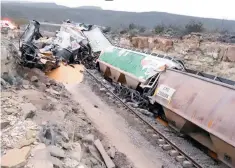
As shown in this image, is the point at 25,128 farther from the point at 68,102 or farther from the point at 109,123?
the point at 68,102

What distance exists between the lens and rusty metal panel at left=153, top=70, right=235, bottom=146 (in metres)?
7.72

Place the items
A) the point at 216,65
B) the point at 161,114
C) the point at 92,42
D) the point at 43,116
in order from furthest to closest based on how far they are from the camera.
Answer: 1. the point at 92,42
2. the point at 216,65
3. the point at 161,114
4. the point at 43,116

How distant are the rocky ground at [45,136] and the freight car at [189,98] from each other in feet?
7.95

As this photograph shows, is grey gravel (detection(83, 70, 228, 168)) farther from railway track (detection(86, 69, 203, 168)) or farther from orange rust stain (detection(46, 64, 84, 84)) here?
orange rust stain (detection(46, 64, 84, 84))

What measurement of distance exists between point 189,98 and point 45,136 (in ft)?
15.6

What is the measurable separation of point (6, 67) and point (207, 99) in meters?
6.85

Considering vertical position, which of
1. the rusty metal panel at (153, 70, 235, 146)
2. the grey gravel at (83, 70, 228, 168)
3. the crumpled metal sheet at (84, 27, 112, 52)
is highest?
the rusty metal panel at (153, 70, 235, 146)

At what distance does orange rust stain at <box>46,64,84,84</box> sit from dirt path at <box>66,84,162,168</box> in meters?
2.16

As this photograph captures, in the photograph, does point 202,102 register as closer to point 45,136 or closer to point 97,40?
point 45,136

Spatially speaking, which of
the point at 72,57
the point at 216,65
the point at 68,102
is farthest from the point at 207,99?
the point at 72,57

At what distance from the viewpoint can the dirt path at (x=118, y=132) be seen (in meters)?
8.26

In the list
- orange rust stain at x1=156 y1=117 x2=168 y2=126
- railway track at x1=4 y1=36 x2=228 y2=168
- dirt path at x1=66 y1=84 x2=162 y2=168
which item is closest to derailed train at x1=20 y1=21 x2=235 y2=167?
orange rust stain at x1=156 y1=117 x2=168 y2=126

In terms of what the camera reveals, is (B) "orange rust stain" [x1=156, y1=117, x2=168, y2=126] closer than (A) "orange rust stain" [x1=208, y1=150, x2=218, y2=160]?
No

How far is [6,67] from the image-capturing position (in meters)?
10.8
